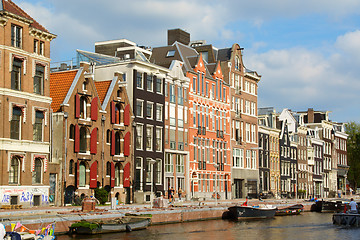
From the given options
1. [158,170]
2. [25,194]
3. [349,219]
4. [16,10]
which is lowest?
[349,219]

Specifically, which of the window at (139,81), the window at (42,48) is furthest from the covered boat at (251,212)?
the window at (42,48)

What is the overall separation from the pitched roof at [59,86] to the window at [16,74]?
6.65 meters

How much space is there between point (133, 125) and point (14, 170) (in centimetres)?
1817

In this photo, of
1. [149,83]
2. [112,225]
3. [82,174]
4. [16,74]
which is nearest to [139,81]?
[149,83]

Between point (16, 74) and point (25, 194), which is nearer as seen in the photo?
point (25, 194)

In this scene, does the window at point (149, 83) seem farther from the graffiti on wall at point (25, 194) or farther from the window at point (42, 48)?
the graffiti on wall at point (25, 194)

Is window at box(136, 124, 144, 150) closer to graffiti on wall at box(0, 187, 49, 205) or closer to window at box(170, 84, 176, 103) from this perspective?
window at box(170, 84, 176, 103)

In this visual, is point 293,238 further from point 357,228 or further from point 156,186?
point 156,186

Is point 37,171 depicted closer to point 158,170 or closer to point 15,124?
point 15,124

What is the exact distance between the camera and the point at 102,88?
6238 cm

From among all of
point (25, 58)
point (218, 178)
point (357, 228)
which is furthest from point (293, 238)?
point (218, 178)

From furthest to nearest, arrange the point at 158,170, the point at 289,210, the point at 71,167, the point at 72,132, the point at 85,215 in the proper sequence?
the point at 289,210, the point at 158,170, the point at 72,132, the point at 71,167, the point at 85,215

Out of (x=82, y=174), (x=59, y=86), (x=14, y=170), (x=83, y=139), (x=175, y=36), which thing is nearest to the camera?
(x=14, y=170)

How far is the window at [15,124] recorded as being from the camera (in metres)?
48.1
